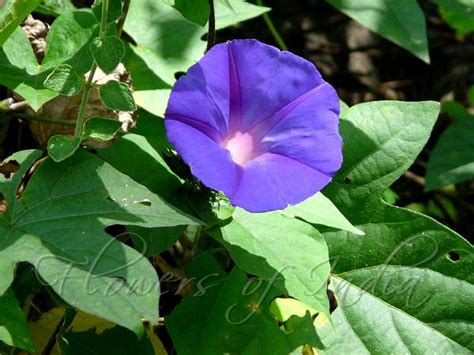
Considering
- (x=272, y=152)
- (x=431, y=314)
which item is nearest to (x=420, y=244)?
(x=431, y=314)

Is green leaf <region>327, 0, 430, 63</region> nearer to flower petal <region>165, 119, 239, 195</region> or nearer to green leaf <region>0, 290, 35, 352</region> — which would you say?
flower petal <region>165, 119, 239, 195</region>

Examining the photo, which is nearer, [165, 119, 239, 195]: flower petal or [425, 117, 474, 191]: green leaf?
[165, 119, 239, 195]: flower petal

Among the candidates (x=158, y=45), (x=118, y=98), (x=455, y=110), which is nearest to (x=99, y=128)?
(x=118, y=98)

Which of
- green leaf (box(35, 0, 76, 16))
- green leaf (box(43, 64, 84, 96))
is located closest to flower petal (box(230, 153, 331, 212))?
green leaf (box(43, 64, 84, 96))

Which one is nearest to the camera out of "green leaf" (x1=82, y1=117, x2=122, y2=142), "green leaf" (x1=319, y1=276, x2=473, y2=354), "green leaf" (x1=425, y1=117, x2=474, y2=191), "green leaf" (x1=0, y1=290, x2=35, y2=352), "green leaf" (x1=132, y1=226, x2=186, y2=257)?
"green leaf" (x1=0, y1=290, x2=35, y2=352)

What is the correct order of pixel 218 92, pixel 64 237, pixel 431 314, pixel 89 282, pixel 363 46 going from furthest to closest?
1. pixel 363 46
2. pixel 431 314
3. pixel 218 92
4. pixel 64 237
5. pixel 89 282

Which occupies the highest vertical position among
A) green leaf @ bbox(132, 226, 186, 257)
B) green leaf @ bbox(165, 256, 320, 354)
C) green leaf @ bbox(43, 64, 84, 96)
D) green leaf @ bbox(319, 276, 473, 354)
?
green leaf @ bbox(43, 64, 84, 96)

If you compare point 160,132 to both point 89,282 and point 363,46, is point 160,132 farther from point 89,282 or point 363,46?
Result: point 363,46
